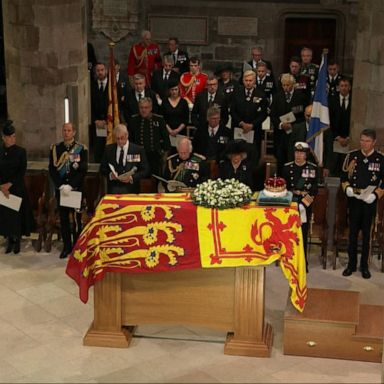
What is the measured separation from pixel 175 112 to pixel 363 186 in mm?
3327

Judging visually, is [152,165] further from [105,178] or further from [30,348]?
[30,348]

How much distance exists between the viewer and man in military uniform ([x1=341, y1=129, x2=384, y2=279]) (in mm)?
10518

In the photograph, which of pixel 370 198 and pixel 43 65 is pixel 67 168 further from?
pixel 370 198

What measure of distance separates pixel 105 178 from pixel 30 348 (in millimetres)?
3324

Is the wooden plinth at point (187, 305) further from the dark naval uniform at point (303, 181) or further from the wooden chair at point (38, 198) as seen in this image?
the wooden chair at point (38, 198)

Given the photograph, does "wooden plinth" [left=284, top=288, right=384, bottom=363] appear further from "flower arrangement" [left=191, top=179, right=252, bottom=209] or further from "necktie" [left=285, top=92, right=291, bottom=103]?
"necktie" [left=285, top=92, right=291, bottom=103]

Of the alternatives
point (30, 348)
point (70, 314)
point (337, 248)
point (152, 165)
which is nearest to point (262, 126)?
point (152, 165)

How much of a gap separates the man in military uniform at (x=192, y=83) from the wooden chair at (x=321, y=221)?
10.8ft

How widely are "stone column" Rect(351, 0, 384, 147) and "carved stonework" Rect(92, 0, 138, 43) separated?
259 inches

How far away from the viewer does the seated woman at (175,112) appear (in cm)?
1288

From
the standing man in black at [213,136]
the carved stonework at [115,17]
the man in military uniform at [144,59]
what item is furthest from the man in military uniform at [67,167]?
the carved stonework at [115,17]

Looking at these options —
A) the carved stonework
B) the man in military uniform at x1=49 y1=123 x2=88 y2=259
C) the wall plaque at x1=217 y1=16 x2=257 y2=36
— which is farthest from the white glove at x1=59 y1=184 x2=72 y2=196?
the wall plaque at x1=217 y1=16 x2=257 y2=36

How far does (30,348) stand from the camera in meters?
8.98

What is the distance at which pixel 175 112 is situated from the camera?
42.3ft
